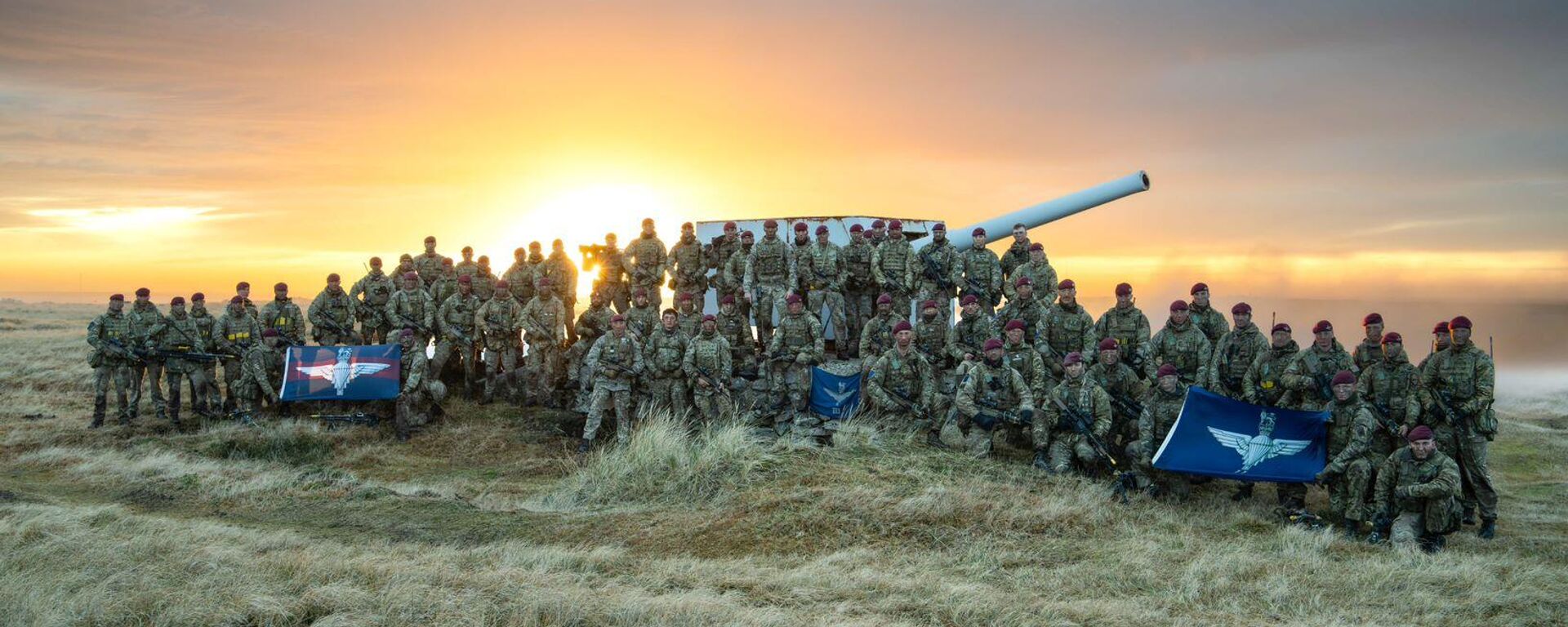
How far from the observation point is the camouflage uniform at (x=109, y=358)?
56.2 ft

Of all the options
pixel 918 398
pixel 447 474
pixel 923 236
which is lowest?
pixel 447 474

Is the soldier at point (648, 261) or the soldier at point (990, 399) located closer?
the soldier at point (990, 399)

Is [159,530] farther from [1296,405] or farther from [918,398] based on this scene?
[1296,405]

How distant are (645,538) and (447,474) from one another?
5201mm

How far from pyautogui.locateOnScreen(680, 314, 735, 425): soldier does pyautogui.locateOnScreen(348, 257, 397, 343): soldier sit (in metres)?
6.36

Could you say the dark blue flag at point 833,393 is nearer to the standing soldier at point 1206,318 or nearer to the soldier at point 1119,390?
the soldier at point 1119,390

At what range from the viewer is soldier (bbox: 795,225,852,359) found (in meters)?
16.7

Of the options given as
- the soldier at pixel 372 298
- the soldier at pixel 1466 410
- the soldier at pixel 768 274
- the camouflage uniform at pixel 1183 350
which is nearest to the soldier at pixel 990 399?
the camouflage uniform at pixel 1183 350

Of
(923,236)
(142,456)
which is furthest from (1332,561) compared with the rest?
(142,456)

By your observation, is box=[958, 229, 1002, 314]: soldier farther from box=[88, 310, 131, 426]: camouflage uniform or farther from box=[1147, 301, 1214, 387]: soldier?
box=[88, 310, 131, 426]: camouflage uniform

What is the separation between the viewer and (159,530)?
1059 centimetres

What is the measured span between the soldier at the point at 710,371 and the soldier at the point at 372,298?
20.9ft

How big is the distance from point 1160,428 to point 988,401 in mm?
2090

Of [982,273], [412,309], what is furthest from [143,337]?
[982,273]
